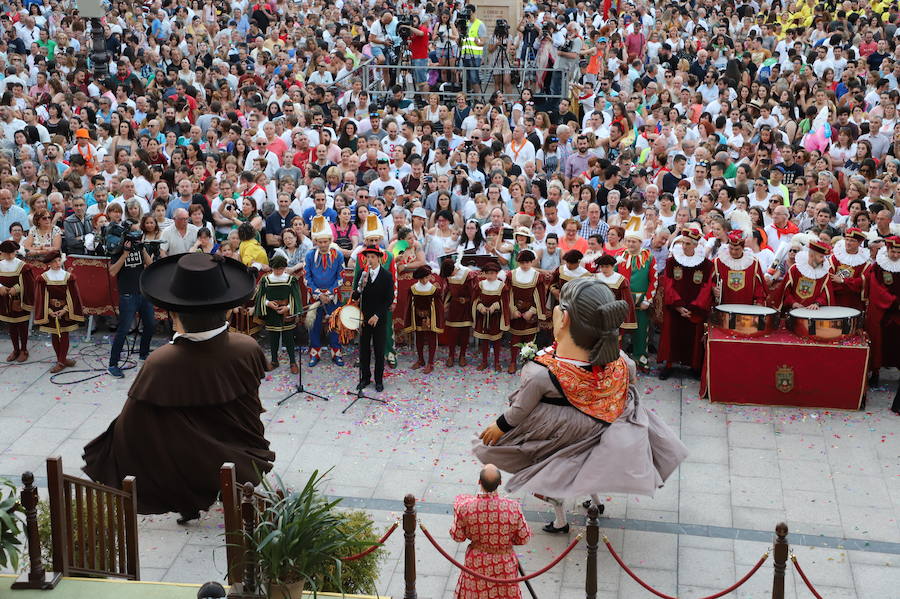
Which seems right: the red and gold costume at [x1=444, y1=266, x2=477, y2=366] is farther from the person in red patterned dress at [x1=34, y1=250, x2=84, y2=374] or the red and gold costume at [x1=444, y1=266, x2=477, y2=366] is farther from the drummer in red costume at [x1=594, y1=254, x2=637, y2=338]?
the person in red patterned dress at [x1=34, y1=250, x2=84, y2=374]

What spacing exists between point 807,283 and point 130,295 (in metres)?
7.20

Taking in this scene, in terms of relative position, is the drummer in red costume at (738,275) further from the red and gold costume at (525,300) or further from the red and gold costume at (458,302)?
the red and gold costume at (458,302)

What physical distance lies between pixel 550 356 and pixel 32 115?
12.0 metres

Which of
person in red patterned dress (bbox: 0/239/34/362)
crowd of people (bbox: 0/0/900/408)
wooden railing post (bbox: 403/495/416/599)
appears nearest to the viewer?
wooden railing post (bbox: 403/495/416/599)

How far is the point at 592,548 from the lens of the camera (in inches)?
271

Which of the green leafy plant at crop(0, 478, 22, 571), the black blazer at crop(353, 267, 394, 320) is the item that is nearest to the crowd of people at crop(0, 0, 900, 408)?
the black blazer at crop(353, 267, 394, 320)

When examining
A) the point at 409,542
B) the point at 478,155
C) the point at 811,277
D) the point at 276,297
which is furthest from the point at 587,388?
the point at 478,155

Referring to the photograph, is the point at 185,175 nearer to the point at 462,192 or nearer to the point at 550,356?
the point at 462,192

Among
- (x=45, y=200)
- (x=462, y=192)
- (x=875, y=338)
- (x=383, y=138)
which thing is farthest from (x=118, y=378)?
(x=875, y=338)

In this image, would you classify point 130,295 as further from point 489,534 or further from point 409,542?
point 489,534

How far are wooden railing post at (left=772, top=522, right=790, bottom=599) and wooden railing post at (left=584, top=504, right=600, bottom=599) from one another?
3.33ft

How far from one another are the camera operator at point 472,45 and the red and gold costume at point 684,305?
10656 mm

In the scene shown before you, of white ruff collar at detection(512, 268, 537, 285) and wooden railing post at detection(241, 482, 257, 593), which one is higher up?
white ruff collar at detection(512, 268, 537, 285)

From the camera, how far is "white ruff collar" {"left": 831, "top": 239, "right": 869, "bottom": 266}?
458 inches
